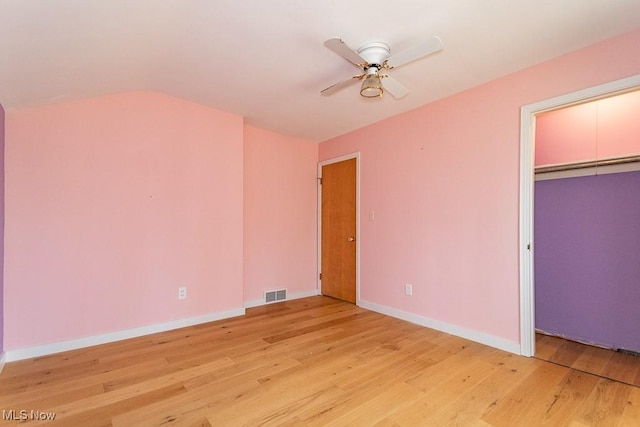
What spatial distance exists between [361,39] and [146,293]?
9.90 ft

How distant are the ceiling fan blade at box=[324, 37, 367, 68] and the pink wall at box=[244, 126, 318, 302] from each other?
2377 millimetres

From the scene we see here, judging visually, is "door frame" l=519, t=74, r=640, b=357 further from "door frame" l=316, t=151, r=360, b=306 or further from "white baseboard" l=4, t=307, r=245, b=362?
"white baseboard" l=4, t=307, r=245, b=362

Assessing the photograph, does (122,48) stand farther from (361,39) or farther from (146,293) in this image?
(146,293)

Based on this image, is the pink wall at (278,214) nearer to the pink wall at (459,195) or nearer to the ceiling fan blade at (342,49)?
the pink wall at (459,195)

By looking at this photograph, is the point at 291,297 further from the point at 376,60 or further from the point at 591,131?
the point at 591,131

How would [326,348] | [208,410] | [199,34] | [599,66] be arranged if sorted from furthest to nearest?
1. [326,348]
2. [599,66]
3. [199,34]
4. [208,410]

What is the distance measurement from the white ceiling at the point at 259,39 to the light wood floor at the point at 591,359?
2.46 metres

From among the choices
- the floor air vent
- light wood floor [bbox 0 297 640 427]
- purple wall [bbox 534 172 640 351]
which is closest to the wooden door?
the floor air vent

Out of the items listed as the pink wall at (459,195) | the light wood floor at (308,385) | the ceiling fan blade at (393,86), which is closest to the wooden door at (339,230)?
the pink wall at (459,195)

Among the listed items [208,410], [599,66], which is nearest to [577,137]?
[599,66]

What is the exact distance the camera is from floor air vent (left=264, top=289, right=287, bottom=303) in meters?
4.10

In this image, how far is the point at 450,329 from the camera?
299cm

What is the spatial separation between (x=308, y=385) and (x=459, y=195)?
2246mm

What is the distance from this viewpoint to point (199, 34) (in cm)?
198
